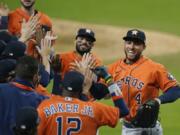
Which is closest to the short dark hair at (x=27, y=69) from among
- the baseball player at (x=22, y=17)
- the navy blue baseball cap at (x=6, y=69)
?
the navy blue baseball cap at (x=6, y=69)

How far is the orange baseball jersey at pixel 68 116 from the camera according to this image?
5527 millimetres

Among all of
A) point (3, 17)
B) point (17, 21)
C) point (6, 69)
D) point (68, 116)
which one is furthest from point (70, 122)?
point (17, 21)

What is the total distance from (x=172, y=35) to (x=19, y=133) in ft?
43.9

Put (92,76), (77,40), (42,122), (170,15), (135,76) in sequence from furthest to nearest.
Answer: (170,15) < (77,40) < (135,76) < (92,76) < (42,122)

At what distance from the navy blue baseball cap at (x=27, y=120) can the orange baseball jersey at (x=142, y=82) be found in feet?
8.48

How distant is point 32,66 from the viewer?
5586 mm

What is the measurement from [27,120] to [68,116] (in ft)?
2.32

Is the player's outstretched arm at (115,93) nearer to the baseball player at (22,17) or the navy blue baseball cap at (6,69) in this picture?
the navy blue baseball cap at (6,69)

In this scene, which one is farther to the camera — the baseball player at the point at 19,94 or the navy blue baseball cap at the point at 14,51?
the navy blue baseball cap at the point at 14,51

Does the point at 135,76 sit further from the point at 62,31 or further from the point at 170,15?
the point at 170,15

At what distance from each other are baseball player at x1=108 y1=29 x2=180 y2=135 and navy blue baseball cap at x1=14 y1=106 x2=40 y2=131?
2540mm

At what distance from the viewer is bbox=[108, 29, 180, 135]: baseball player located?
287 inches

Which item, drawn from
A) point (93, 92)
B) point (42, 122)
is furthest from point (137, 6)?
point (42, 122)

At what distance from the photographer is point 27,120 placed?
4.90 metres
